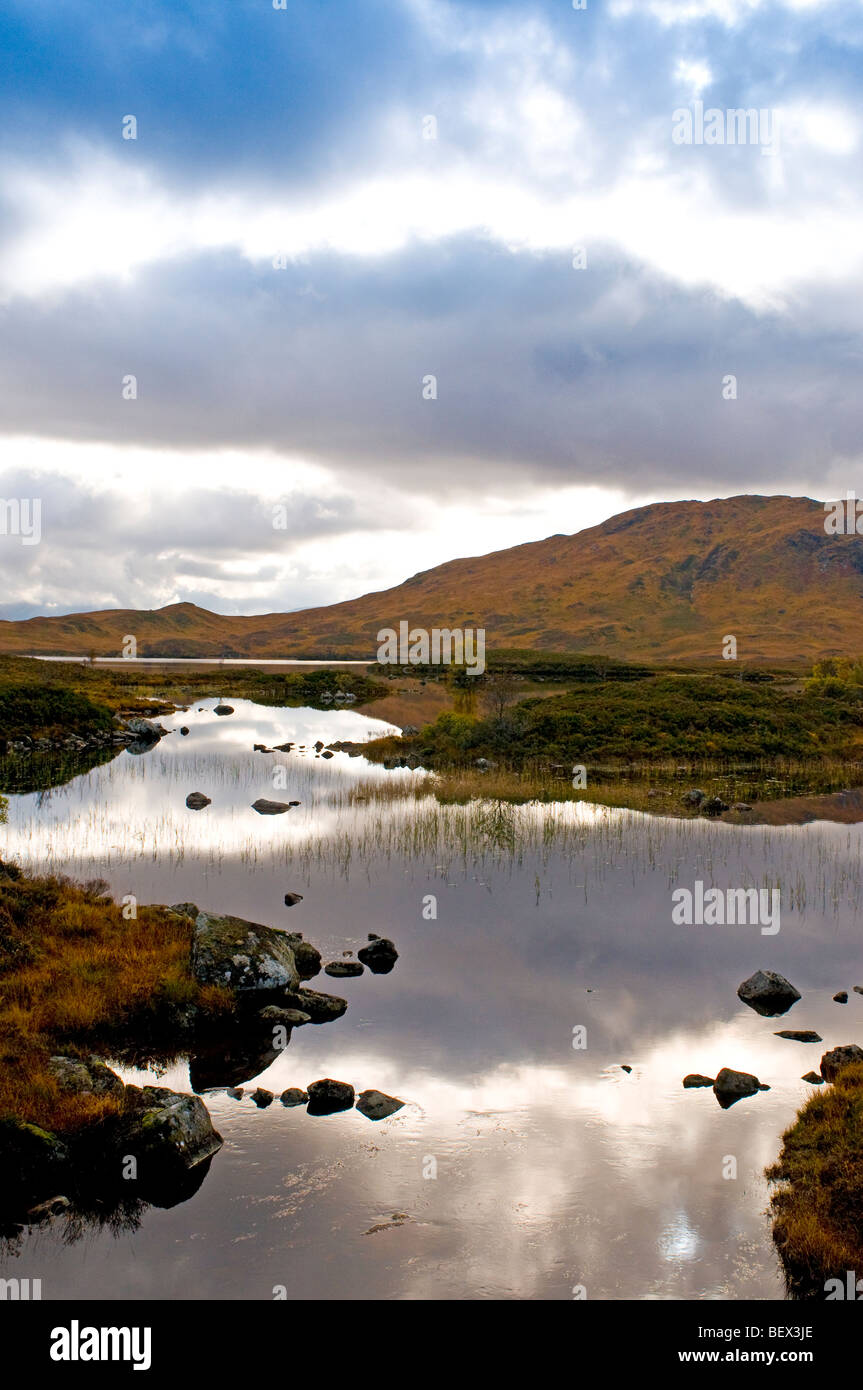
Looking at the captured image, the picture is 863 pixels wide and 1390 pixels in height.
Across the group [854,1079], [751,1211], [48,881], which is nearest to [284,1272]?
[751,1211]

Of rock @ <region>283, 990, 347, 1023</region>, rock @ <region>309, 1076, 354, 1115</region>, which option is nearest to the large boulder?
rock @ <region>283, 990, 347, 1023</region>

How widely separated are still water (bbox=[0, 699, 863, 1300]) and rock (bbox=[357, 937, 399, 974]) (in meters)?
0.45

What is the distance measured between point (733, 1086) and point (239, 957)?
9.58 meters

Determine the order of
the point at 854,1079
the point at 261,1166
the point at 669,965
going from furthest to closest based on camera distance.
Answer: the point at 669,965 → the point at 854,1079 → the point at 261,1166

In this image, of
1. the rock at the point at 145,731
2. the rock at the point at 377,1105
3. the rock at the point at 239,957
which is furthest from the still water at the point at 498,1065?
the rock at the point at 145,731

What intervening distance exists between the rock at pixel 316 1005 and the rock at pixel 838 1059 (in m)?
8.95

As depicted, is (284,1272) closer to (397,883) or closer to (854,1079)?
(854,1079)

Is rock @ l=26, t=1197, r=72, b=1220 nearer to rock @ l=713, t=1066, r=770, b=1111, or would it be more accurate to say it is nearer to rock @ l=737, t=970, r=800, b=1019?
rock @ l=713, t=1066, r=770, b=1111

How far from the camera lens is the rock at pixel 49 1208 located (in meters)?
10.8

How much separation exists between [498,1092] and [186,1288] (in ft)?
19.3

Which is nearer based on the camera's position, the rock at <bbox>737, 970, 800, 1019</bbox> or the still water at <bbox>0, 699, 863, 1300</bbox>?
the still water at <bbox>0, 699, 863, 1300</bbox>

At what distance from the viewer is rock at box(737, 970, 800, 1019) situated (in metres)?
17.7

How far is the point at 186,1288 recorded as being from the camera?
32.2 feet

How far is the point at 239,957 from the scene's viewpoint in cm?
1753
